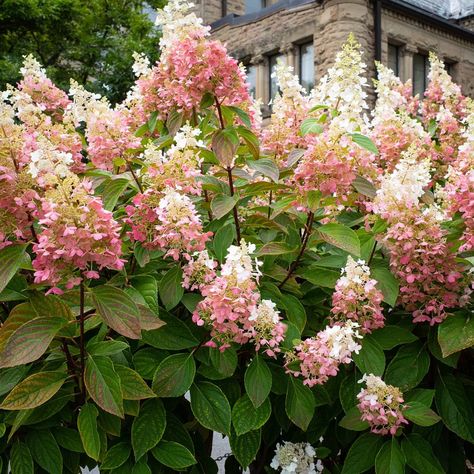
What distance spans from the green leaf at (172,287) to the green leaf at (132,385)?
22 cm

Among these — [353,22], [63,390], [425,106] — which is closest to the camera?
[63,390]

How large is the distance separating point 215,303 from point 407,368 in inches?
28.2

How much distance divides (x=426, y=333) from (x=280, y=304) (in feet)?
1.65

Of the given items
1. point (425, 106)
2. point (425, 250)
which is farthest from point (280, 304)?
point (425, 106)

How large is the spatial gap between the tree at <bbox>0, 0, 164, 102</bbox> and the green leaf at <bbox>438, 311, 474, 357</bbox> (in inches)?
571

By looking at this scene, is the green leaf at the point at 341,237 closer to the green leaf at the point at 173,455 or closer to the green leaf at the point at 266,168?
the green leaf at the point at 266,168

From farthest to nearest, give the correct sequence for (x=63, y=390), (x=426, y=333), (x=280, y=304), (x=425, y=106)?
(x=425, y=106)
(x=426, y=333)
(x=280, y=304)
(x=63, y=390)

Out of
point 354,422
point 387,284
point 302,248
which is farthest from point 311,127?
point 354,422

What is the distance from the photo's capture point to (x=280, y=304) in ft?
6.56

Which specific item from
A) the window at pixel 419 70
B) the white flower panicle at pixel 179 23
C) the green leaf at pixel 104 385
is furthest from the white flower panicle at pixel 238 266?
the window at pixel 419 70

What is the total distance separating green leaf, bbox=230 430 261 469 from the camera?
194 centimetres

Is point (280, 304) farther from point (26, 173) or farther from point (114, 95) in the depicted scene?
point (114, 95)

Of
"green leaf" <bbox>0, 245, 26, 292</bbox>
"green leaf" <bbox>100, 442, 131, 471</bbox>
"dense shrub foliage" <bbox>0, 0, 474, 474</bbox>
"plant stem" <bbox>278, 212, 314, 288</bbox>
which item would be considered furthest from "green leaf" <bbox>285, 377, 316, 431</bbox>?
"green leaf" <bbox>0, 245, 26, 292</bbox>

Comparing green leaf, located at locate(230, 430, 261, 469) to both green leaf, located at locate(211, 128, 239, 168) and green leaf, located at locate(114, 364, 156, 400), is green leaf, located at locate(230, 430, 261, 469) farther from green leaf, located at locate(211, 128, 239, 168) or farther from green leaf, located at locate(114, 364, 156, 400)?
green leaf, located at locate(211, 128, 239, 168)
